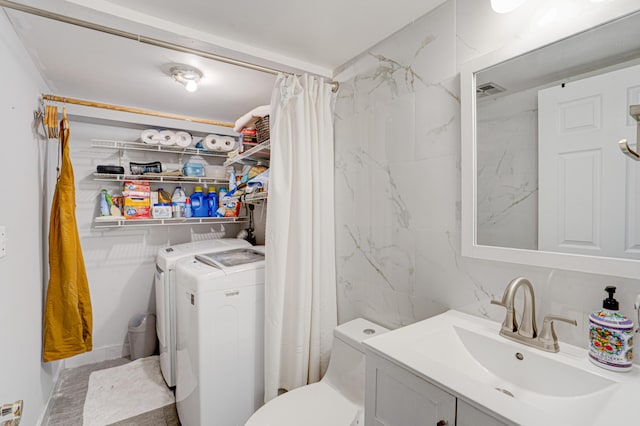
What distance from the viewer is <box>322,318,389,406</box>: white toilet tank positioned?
141cm

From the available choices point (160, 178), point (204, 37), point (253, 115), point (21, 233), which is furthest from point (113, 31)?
point (160, 178)

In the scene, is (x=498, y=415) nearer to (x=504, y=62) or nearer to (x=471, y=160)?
(x=471, y=160)

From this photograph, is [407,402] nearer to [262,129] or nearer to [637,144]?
[637,144]

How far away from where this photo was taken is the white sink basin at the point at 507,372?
0.70 m

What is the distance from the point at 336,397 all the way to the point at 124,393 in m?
1.76

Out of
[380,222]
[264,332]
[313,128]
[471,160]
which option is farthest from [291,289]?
[471,160]

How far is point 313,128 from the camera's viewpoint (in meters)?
1.76

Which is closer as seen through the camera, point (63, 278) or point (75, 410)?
point (63, 278)

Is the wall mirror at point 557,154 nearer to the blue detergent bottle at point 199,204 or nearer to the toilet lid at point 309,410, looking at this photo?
the toilet lid at point 309,410

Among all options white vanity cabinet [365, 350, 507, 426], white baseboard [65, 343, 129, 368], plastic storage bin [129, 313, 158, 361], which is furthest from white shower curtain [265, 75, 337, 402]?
white baseboard [65, 343, 129, 368]

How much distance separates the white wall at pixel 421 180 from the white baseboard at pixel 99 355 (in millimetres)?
2240

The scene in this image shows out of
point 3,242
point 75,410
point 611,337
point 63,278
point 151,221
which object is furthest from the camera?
point 151,221

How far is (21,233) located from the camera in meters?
1.51

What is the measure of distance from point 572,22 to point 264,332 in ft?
6.24
